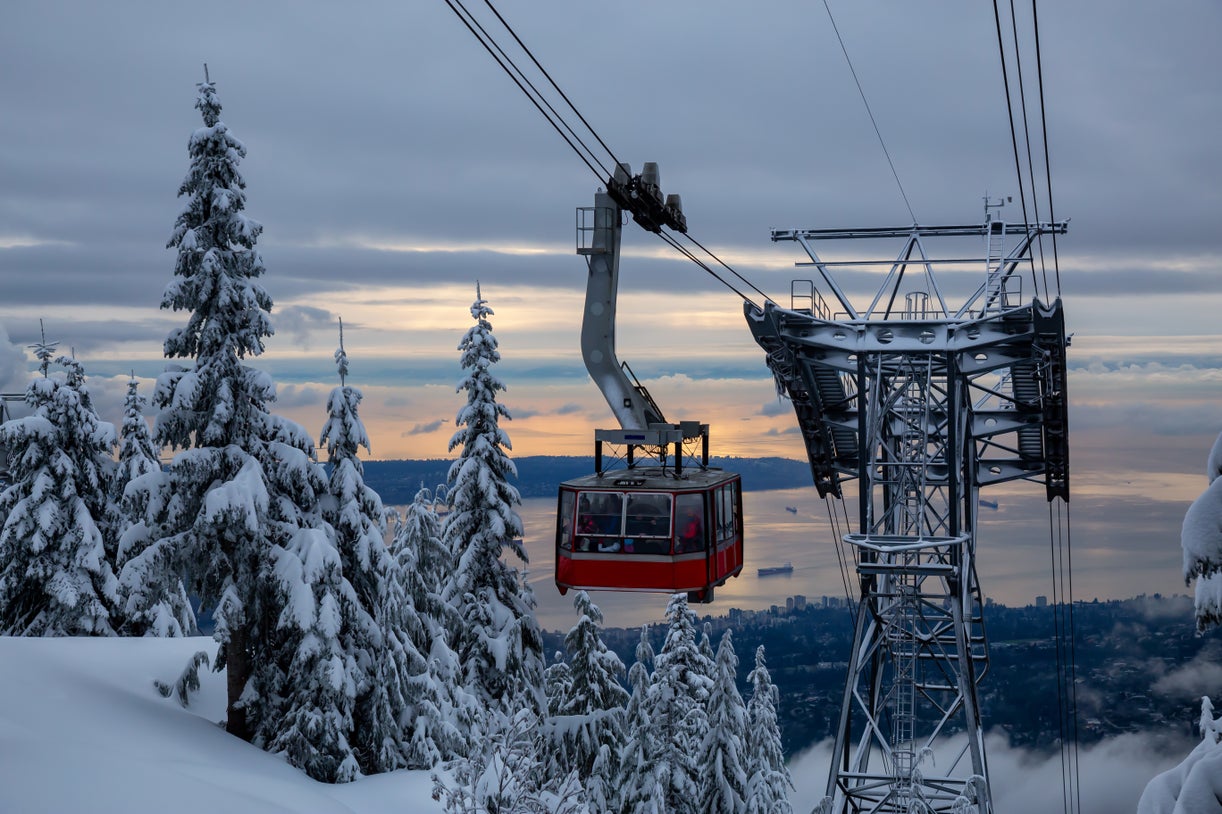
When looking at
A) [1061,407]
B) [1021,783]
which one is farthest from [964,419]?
[1021,783]

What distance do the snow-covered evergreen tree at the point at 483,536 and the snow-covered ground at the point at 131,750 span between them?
7419mm

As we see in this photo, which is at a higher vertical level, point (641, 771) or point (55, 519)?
point (55, 519)

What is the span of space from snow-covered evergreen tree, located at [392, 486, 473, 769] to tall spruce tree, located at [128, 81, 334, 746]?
3.46 meters

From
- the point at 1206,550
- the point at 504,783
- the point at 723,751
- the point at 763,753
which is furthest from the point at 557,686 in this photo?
the point at 1206,550

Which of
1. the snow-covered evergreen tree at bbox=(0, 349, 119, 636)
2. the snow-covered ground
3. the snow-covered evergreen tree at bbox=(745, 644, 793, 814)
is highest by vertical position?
the snow-covered evergreen tree at bbox=(0, 349, 119, 636)

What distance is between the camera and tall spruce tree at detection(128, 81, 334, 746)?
2061cm

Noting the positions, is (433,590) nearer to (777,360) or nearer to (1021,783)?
→ (777,360)

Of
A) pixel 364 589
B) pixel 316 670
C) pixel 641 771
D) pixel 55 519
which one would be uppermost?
pixel 55 519

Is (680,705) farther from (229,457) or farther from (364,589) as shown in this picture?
(229,457)

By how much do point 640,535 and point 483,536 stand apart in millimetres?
11066

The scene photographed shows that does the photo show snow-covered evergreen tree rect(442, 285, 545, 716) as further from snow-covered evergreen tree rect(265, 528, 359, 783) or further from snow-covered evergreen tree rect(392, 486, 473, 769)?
snow-covered evergreen tree rect(265, 528, 359, 783)

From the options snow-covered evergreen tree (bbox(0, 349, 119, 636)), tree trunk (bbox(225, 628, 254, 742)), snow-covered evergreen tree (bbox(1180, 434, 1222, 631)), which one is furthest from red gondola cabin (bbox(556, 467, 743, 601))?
snow-covered evergreen tree (bbox(0, 349, 119, 636))

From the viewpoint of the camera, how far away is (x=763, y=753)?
41.6 m

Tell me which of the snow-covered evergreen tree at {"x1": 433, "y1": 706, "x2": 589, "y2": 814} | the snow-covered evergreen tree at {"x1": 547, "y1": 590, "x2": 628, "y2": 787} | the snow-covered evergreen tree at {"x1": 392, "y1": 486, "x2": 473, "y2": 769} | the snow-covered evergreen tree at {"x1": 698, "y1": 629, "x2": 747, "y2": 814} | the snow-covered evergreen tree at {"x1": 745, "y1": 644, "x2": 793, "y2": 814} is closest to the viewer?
the snow-covered evergreen tree at {"x1": 433, "y1": 706, "x2": 589, "y2": 814}
